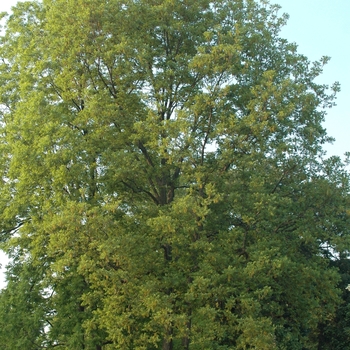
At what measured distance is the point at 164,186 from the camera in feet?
57.4

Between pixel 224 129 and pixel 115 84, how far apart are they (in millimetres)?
4270

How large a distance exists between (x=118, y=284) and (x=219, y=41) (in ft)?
26.1

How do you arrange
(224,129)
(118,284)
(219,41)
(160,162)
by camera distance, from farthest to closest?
(160,162)
(219,41)
(224,129)
(118,284)

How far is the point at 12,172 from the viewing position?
1706 cm

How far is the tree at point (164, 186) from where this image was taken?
14156mm

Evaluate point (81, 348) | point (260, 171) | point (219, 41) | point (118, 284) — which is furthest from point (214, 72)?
point (81, 348)

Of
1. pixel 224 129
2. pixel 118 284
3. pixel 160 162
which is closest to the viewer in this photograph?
pixel 118 284

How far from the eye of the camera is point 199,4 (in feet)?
60.7

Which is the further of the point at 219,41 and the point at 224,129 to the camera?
the point at 219,41

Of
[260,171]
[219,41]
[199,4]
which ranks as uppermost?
[199,4]

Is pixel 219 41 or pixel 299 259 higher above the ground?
pixel 219 41

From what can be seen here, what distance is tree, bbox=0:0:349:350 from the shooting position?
14.2m

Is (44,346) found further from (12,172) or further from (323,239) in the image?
(323,239)

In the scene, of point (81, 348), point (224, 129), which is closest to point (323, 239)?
point (224, 129)
